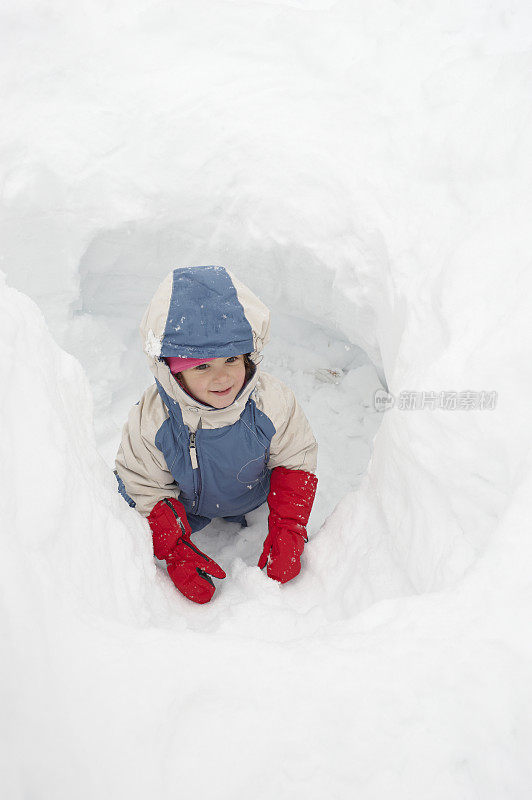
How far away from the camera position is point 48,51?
213 centimetres

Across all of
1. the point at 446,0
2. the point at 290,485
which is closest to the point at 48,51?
the point at 446,0

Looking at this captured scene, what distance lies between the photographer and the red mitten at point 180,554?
162 centimetres

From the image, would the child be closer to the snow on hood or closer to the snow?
the snow on hood

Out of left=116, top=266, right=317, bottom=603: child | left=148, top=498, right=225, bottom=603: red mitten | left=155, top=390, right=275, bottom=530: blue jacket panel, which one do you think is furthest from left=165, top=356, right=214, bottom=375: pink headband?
left=148, top=498, right=225, bottom=603: red mitten

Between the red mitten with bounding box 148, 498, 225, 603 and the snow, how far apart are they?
0.24ft

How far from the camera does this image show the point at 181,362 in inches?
59.7

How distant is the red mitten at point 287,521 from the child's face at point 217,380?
44 cm

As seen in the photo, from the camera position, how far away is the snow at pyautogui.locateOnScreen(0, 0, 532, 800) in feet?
2.61

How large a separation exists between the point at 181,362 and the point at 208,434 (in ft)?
0.96

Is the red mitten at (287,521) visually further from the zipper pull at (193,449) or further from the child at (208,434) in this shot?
the zipper pull at (193,449)

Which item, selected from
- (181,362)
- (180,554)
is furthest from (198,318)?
(180,554)

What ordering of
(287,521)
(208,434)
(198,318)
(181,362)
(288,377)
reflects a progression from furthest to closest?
(288,377) < (287,521) < (208,434) < (181,362) < (198,318)

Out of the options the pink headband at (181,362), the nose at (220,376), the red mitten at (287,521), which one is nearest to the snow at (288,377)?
the red mitten at (287,521)

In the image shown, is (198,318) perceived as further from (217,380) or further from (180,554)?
(180,554)
